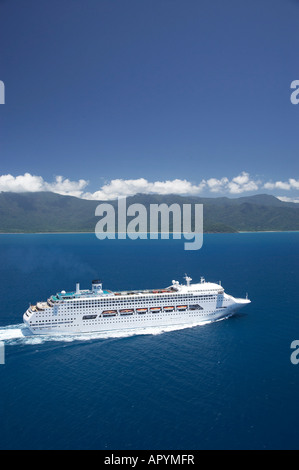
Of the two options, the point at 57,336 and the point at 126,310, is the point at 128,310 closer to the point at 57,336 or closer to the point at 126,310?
the point at 126,310

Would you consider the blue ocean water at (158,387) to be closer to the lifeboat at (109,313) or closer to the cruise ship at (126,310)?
the cruise ship at (126,310)

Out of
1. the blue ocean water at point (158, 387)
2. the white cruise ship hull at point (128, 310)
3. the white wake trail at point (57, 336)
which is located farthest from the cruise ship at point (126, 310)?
the blue ocean water at point (158, 387)

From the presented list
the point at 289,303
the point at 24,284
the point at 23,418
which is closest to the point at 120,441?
the point at 23,418

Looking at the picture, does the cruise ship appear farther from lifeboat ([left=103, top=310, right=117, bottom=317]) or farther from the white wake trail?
the white wake trail

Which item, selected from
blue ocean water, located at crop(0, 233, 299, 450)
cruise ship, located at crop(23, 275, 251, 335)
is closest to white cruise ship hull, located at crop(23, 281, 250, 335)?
cruise ship, located at crop(23, 275, 251, 335)

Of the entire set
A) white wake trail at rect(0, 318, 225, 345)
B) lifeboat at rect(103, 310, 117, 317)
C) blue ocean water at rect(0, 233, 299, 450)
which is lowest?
blue ocean water at rect(0, 233, 299, 450)

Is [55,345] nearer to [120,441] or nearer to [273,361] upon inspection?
[120,441]

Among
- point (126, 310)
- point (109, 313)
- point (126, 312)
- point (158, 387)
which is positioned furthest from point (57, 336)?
point (158, 387)
